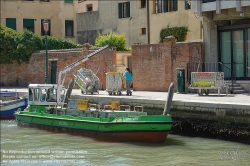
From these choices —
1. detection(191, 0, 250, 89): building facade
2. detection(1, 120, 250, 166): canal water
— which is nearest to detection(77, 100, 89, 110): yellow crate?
detection(1, 120, 250, 166): canal water

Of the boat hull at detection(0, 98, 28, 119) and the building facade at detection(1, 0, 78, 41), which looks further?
the building facade at detection(1, 0, 78, 41)

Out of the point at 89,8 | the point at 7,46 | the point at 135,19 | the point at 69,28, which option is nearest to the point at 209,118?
the point at 135,19

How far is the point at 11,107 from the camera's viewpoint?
25.9 metres

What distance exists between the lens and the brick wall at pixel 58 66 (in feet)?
98.4

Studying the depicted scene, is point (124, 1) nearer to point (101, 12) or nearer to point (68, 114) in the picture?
point (101, 12)

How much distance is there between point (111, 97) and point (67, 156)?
8.20 meters

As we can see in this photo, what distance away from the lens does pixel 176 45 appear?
83.9 ft

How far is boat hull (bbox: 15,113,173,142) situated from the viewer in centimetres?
1775

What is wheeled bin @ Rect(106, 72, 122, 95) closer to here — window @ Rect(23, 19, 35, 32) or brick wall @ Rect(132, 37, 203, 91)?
brick wall @ Rect(132, 37, 203, 91)

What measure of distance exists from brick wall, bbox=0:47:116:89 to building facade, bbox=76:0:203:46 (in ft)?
17.8

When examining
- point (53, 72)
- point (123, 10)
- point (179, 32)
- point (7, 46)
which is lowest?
point (53, 72)

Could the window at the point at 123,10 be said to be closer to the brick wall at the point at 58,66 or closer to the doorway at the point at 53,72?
the brick wall at the point at 58,66

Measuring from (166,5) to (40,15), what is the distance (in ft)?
46.7

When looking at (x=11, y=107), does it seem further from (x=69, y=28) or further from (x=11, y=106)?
(x=69, y=28)
